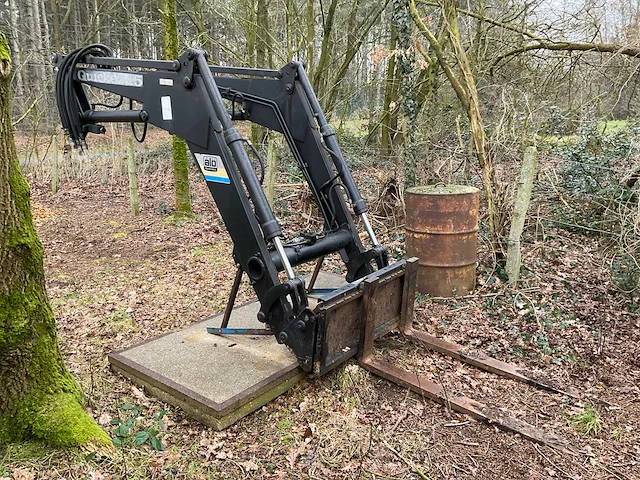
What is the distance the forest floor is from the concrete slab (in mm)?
103

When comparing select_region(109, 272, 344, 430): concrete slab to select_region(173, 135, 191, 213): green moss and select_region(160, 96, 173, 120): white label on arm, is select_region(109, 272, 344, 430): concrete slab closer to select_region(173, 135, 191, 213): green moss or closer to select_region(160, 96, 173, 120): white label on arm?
select_region(160, 96, 173, 120): white label on arm

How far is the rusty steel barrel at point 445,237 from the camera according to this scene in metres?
5.41

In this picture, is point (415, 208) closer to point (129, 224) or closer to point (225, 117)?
point (225, 117)

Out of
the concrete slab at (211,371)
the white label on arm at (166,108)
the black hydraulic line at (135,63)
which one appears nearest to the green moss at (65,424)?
the concrete slab at (211,371)

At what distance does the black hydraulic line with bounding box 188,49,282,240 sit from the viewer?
351cm

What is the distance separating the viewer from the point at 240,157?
11.6 feet

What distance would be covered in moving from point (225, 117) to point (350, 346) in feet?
6.31

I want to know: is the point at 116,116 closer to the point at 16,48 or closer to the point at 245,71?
the point at 245,71

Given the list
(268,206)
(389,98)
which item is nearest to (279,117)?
(268,206)

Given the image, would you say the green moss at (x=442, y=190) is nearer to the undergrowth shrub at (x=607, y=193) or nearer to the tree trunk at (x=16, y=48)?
the undergrowth shrub at (x=607, y=193)

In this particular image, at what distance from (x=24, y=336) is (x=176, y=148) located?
6401 mm

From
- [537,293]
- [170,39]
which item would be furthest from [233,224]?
[170,39]

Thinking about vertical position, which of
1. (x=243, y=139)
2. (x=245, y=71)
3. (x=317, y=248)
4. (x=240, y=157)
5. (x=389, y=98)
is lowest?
(x=317, y=248)

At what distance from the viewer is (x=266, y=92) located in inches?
169
